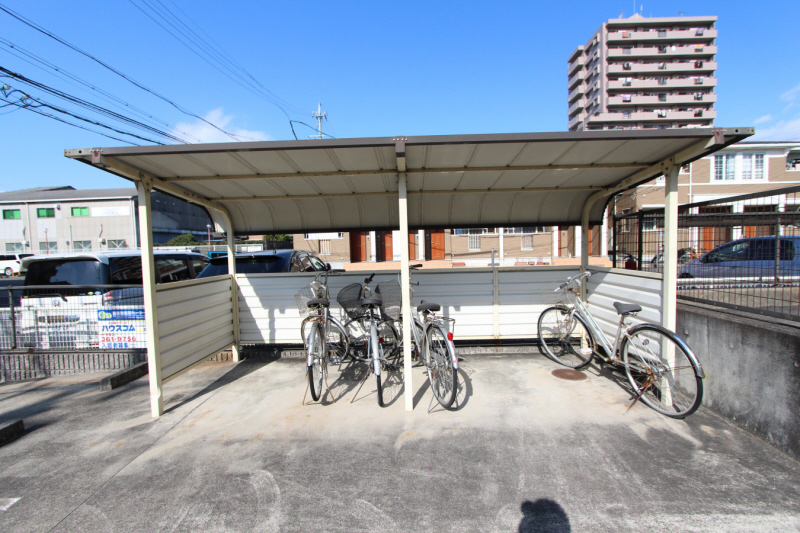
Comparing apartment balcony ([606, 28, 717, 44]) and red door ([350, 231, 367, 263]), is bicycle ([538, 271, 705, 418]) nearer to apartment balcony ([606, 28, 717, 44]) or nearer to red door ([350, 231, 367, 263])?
red door ([350, 231, 367, 263])

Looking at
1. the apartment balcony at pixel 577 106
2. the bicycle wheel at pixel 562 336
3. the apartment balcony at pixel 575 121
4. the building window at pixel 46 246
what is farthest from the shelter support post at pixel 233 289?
the apartment balcony at pixel 577 106

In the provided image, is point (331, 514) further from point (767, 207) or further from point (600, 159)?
point (767, 207)

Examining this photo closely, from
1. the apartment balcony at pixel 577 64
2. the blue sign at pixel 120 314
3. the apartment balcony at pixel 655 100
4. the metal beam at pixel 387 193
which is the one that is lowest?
the blue sign at pixel 120 314

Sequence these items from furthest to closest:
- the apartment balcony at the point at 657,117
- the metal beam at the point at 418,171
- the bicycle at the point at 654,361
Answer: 1. the apartment balcony at the point at 657,117
2. the metal beam at the point at 418,171
3. the bicycle at the point at 654,361

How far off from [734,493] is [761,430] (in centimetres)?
85

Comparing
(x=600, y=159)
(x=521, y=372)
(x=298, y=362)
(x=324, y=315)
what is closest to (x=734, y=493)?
(x=521, y=372)

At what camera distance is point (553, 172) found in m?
3.63

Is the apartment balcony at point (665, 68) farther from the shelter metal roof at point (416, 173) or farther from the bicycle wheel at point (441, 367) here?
the bicycle wheel at point (441, 367)

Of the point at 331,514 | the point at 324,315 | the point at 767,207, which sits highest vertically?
the point at 767,207

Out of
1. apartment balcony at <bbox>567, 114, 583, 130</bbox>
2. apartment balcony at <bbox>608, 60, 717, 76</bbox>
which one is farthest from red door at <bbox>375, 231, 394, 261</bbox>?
apartment balcony at <bbox>567, 114, 583, 130</bbox>

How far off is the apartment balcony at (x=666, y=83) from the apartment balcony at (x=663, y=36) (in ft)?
19.3

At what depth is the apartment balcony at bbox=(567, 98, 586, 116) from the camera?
63.4 meters

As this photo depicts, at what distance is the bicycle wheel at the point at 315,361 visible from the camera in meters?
3.23

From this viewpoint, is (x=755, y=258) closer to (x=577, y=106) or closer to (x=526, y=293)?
(x=526, y=293)
